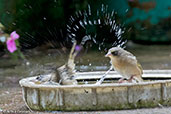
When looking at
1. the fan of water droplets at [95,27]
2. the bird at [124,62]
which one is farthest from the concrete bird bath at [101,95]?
the fan of water droplets at [95,27]

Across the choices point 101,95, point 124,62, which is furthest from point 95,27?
point 101,95

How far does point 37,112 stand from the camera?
297 centimetres

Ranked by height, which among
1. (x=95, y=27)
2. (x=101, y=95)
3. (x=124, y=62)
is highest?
(x=95, y=27)

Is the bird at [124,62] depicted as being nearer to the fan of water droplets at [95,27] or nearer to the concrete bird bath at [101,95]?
the concrete bird bath at [101,95]

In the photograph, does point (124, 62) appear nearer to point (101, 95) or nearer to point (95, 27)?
point (101, 95)

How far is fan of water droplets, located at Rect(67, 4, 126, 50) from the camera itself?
7.71 metres

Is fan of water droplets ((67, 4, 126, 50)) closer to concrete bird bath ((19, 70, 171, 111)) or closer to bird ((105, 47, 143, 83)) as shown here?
bird ((105, 47, 143, 83))

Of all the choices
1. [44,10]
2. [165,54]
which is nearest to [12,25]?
[44,10]

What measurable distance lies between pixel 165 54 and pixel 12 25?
2927 millimetres

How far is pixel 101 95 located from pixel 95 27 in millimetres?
5178

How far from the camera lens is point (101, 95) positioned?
9.30ft

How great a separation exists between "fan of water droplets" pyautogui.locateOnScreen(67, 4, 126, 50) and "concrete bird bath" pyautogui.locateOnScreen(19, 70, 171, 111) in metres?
4.48

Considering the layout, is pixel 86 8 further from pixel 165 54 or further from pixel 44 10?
pixel 165 54

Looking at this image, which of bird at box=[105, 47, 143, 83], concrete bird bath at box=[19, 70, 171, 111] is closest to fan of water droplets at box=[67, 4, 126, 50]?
bird at box=[105, 47, 143, 83]
